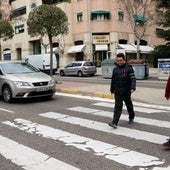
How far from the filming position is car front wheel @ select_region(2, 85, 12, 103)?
1374cm

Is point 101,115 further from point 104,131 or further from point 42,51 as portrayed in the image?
point 42,51

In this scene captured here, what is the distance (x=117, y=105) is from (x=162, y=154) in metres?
2.34

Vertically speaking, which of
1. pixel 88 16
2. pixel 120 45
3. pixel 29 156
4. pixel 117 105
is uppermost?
pixel 88 16

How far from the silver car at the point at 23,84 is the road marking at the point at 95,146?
369 cm

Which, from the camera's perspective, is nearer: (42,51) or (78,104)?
(78,104)

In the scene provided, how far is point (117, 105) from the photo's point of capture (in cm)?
869

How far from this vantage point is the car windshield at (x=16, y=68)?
47.9 ft

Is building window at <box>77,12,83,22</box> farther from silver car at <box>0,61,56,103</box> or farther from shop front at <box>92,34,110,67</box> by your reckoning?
silver car at <box>0,61,56,103</box>

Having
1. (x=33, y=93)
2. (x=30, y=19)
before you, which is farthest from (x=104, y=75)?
(x=33, y=93)

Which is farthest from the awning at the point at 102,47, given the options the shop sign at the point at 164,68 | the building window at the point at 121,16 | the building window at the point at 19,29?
the shop sign at the point at 164,68

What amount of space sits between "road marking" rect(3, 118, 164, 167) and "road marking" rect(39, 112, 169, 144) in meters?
0.77

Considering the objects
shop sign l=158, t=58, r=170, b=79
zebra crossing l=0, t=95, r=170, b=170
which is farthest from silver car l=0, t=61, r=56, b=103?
shop sign l=158, t=58, r=170, b=79

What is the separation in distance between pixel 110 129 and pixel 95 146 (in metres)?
1.58

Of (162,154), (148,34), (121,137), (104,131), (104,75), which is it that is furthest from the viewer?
(148,34)
